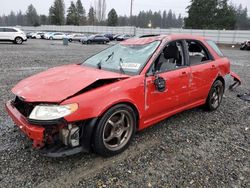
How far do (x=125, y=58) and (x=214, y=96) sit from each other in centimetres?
233

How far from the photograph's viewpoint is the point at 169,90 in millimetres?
3664

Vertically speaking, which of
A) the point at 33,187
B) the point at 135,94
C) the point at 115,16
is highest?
the point at 115,16

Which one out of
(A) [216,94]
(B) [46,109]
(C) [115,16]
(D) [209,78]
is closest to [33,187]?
(B) [46,109]

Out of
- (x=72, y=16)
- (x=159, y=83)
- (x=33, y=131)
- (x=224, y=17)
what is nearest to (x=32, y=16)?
(x=72, y=16)

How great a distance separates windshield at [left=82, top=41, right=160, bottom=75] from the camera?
3461 millimetres

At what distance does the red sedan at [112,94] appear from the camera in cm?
266

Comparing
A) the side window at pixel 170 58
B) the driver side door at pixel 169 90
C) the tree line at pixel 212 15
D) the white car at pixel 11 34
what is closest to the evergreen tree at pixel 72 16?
the tree line at pixel 212 15

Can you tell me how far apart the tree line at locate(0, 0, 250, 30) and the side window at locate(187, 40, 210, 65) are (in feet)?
148

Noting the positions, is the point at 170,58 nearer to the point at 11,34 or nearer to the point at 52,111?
the point at 52,111

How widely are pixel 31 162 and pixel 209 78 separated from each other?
342cm

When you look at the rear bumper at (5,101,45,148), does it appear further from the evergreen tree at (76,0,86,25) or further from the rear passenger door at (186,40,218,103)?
the evergreen tree at (76,0,86,25)

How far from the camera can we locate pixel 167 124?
4.21m

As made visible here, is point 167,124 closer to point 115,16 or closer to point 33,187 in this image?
point 33,187

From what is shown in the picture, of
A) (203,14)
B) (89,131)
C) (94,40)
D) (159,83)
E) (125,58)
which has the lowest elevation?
(89,131)
